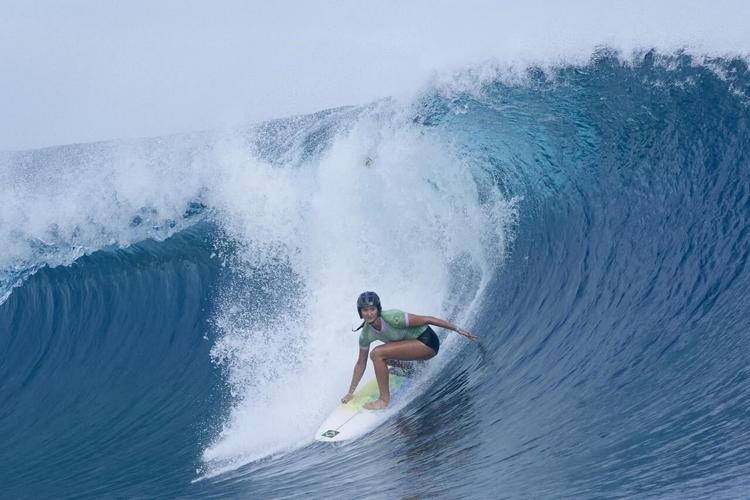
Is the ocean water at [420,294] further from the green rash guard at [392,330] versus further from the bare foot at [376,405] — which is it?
the green rash guard at [392,330]

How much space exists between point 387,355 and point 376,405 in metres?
0.44

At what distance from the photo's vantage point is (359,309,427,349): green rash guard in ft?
22.5

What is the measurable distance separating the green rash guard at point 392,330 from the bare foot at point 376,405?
18.6 inches

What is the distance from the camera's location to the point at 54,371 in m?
10.1

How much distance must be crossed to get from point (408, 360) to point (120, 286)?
19.1 ft

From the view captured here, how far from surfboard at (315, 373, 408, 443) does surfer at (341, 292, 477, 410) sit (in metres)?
0.07

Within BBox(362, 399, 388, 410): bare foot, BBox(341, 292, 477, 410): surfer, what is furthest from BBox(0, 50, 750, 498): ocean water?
BBox(341, 292, 477, 410): surfer

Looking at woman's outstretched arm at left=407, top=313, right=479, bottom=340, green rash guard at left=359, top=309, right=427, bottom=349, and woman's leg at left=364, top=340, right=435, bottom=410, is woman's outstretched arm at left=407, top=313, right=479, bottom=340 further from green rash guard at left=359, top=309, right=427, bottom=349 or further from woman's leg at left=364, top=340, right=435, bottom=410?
woman's leg at left=364, top=340, right=435, bottom=410

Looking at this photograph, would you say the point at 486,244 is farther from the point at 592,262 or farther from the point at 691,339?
the point at 691,339

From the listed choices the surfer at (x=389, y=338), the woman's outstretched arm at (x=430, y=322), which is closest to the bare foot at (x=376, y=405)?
the surfer at (x=389, y=338)

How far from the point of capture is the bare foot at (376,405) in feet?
22.9

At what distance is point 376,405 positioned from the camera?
23.0 feet

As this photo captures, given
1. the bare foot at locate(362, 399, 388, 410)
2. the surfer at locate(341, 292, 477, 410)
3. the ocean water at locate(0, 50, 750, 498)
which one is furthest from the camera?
the bare foot at locate(362, 399, 388, 410)

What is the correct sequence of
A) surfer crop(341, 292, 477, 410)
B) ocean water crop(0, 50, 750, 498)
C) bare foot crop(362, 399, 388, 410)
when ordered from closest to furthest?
1. ocean water crop(0, 50, 750, 498)
2. surfer crop(341, 292, 477, 410)
3. bare foot crop(362, 399, 388, 410)
